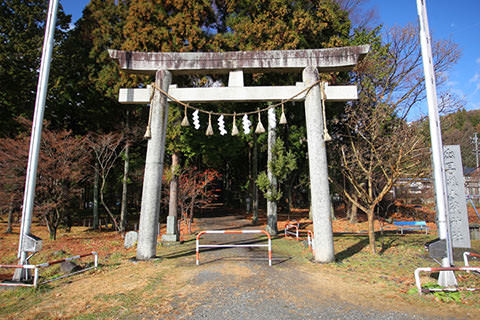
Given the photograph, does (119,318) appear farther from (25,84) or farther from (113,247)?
(25,84)

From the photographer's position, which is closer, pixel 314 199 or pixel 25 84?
pixel 314 199

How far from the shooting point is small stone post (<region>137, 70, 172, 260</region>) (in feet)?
21.3

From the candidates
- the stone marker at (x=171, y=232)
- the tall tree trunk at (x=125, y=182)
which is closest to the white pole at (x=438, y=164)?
the stone marker at (x=171, y=232)

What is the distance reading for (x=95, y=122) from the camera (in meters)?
15.3

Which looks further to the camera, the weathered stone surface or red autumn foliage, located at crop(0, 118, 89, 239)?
red autumn foliage, located at crop(0, 118, 89, 239)

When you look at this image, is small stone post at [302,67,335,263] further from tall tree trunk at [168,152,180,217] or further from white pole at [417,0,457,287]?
tall tree trunk at [168,152,180,217]

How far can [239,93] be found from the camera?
6.86 m

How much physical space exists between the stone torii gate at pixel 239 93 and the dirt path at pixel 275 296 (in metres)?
1.42

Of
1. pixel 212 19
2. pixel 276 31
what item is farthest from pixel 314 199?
pixel 212 19

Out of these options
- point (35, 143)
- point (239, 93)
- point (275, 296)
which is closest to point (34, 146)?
point (35, 143)

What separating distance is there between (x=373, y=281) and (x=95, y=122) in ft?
51.5

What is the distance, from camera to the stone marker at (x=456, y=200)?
5.03m

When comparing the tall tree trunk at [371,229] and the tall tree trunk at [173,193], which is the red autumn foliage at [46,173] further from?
the tall tree trunk at [371,229]

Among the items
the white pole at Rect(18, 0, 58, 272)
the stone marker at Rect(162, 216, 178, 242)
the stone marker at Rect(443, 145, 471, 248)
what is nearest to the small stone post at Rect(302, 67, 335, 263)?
the stone marker at Rect(443, 145, 471, 248)
